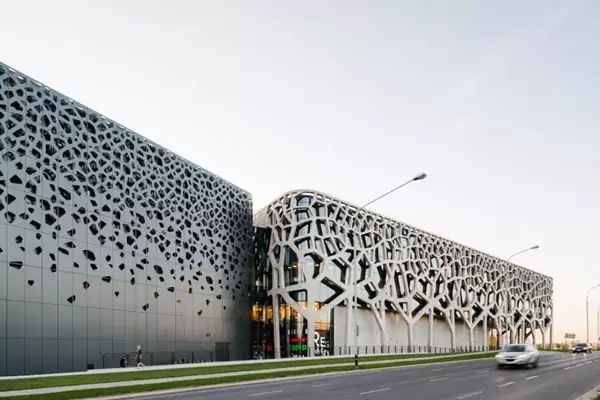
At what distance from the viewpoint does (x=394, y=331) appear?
2955 inches

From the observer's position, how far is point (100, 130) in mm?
43375

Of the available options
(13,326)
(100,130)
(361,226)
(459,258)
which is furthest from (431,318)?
(13,326)

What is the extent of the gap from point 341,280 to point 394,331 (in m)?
13.5

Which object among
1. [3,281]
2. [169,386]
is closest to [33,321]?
[3,281]

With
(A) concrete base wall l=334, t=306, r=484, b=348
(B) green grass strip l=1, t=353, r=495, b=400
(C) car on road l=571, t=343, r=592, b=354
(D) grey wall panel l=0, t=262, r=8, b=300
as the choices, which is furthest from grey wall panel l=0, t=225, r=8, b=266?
(C) car on road l=571, t=343, r=592, b=354

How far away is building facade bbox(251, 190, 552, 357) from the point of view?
61844 millimetres

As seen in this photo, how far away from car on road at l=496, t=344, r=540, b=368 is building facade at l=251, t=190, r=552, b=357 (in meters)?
18.1

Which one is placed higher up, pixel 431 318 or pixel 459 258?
pixel 459 258

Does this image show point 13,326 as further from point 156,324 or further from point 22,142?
point 156,324

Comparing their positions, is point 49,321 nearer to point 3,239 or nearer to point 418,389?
point 3,239

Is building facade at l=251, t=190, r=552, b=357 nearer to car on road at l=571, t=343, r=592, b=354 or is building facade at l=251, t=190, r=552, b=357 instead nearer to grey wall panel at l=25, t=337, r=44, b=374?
car on road at l=571, t=343, r=592, b=354

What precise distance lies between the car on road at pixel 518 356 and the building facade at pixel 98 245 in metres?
24.0

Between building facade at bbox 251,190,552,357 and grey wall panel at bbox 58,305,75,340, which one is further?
Answer: building facade at bbox 251,190,552,357

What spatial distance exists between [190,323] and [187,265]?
462 cm
